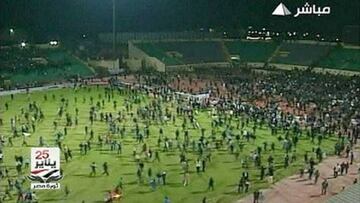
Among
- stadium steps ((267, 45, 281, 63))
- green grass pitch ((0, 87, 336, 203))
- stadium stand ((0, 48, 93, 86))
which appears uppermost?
stadium steps ((267, 45, 281, 63))

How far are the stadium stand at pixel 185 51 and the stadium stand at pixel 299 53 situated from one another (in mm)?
5060

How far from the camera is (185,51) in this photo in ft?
176

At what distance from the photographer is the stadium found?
1859 centimetres

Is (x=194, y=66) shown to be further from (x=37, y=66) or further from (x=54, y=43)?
(x=37, y=66)

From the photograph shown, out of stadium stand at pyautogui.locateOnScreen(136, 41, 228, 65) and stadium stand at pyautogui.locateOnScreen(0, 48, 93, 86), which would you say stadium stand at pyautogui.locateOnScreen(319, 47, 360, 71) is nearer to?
stadium stand at pyautogui.locateOnScreen(136, 41, 228, 65)

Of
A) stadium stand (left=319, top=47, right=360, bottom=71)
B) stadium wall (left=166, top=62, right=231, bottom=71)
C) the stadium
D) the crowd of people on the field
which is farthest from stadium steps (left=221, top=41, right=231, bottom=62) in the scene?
the crowd of people on the field

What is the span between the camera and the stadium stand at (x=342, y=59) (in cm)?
4525

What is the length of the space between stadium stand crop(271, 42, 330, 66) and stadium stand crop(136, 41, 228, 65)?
16.6 ft

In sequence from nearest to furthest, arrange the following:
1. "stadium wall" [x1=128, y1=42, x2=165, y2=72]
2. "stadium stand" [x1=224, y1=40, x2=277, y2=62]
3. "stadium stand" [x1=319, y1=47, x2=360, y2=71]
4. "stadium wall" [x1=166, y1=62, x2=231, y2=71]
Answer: "stadium stand" [x1=319, y1=47, x2=360, y2=71], "stadium wall" [x1=166, y1=62, x2=231, y2=71], "stadium wall" [x1=128, y1=42, x2=165, y2=72], "stadium stand" [x1=224, y1=40, x2=277, y2=62]

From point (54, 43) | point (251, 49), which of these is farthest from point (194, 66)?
point (54, 43)

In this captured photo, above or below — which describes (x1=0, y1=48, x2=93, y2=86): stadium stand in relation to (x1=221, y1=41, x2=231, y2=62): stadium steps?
below

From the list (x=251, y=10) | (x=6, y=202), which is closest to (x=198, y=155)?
(x=6, y=202)

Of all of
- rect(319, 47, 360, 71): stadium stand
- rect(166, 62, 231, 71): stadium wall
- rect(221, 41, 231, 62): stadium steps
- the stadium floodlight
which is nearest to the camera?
rect(319, 47, 360, 71): stadium stand

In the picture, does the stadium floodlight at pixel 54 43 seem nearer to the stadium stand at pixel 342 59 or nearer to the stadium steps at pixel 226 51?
the stadium steps at pixel 226 51
